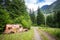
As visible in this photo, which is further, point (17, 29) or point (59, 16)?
point (59, 16)

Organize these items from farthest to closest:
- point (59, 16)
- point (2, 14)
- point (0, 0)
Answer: point (59, 16), point (0, 0), point (2, 14)

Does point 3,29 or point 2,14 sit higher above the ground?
point 2,14

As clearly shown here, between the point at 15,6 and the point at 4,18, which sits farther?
the point at 15,6

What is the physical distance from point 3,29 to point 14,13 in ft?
62.2

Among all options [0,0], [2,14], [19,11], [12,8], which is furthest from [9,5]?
[2,14]

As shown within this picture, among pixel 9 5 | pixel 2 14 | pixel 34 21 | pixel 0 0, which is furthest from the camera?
pixel 34 21

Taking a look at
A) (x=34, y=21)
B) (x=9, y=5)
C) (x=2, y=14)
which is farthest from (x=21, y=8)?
(x=34, y=21)

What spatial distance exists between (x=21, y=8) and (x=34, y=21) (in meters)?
73.0

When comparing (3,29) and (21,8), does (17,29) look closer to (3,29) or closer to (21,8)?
(3,29)

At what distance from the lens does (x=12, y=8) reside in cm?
5294

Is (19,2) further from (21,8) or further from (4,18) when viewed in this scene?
(4,18)

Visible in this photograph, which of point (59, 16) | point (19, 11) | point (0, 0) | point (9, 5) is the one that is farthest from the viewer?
point (59, 16)

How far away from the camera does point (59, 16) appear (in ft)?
242

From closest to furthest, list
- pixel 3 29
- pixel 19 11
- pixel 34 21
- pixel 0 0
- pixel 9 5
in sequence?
1. pixel 3 29
2. pixel 0 0
3. pixel 9 5
4. pixel 19 11
5. pixel 34 21
